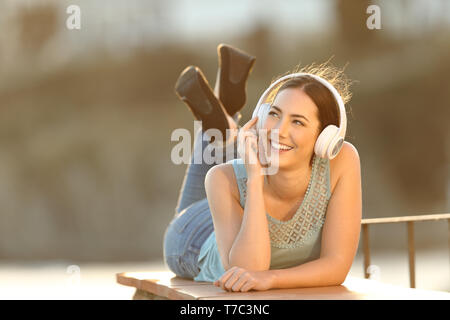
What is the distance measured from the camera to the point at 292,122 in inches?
49.1

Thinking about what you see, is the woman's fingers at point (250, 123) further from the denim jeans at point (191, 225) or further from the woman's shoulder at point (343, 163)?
the denim jeans at point (191, 225)

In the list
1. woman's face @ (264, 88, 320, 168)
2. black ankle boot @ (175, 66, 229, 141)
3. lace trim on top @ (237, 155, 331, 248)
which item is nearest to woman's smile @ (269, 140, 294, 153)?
woman's face @ (264, 88, 320, 168)

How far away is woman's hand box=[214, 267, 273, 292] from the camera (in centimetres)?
117

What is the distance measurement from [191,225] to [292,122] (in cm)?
63

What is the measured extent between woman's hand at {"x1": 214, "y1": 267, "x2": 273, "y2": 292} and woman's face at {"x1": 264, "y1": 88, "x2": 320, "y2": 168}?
0.67 ft

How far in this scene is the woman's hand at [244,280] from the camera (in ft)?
3.83

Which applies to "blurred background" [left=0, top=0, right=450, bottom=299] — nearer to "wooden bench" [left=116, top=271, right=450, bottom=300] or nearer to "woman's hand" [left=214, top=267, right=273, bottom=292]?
"wooden bench" [left=116, top=271, right=450, bottom=300]

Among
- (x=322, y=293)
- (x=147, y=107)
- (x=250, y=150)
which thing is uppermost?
(x=147, y=107)

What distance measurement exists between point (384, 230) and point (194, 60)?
287 cm

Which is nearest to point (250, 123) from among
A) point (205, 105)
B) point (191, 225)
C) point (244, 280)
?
point (244, 280)

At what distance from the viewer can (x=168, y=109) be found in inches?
303

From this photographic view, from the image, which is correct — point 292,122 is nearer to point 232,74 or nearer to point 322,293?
point 322,293
